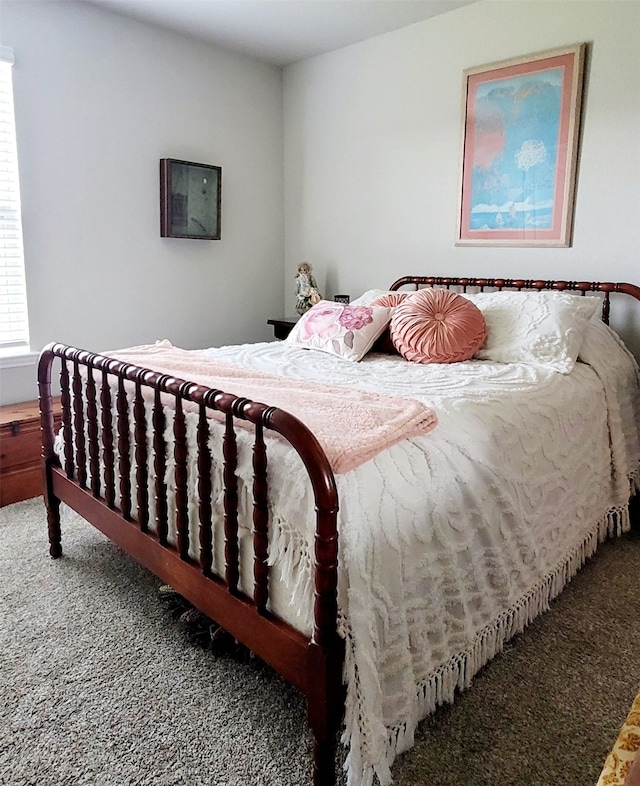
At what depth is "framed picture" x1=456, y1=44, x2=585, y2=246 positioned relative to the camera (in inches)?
109

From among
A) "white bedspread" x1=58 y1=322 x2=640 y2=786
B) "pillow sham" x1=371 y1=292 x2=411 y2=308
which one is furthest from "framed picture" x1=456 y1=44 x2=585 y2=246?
"white bedspread" x1=58 y1=322 x2=640 y2=786

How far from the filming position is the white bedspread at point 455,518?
3.96 ft

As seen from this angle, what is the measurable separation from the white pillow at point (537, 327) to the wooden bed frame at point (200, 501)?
1.42 meters

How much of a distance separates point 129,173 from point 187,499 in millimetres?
2428

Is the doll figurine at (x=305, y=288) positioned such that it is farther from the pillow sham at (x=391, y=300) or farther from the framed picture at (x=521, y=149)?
the framed picture at (x=521, y=149)

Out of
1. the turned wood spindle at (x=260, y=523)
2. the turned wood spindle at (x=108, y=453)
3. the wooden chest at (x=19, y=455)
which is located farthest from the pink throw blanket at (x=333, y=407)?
the wooden chest at (x=19, y=455)

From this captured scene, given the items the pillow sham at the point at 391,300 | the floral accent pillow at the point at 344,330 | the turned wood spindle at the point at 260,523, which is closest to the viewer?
the turned wood spindle at the point at 260,523

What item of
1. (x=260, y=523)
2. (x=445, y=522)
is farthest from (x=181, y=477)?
(x=445, y=522)

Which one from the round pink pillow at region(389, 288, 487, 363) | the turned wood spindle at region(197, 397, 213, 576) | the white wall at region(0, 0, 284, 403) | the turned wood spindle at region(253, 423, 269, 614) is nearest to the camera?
the turned wood spindle at region(253, 423, 269, 614)

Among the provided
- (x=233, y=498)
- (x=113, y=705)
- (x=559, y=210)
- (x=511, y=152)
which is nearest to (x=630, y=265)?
(x=559, y=210)

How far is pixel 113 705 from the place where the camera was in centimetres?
154

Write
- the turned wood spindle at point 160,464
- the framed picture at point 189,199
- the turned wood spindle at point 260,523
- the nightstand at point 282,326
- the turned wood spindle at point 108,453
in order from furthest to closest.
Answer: the nightstand at point 282,326
the framed picture at point 189,199
the turned wood spindle at point 108,453
the turned wood spindle at point 160,464
the turned wood spindle at point 260,523

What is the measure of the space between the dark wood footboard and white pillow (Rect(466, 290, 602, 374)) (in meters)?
1.39

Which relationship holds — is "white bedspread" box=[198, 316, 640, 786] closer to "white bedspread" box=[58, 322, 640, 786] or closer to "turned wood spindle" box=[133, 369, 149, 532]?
"white bedspread" box=[58, 322, 640, 786]
